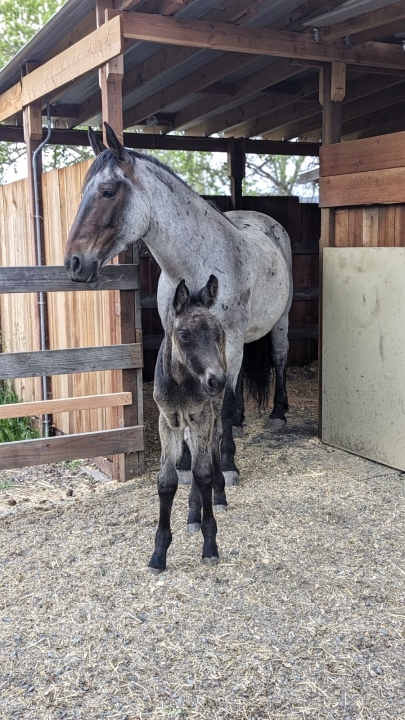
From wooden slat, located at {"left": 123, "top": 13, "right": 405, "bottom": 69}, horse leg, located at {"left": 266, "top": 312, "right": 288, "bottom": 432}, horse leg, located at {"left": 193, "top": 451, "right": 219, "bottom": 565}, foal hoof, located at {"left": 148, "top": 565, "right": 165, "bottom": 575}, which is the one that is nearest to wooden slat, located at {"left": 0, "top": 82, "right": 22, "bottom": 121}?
wooden slat, located at {"left": 123, "top": 13, "right": 405, "bottom": 69}

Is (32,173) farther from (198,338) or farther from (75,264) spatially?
(198,338)

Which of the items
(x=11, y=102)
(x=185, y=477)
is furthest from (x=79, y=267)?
(x=11, y=102)

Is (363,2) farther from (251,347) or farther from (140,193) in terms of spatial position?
(251,347)

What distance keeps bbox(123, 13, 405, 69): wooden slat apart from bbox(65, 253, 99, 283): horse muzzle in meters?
1.59

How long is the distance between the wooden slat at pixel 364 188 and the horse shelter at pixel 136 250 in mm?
13

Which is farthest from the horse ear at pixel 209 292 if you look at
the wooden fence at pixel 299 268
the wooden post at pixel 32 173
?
the wooden fence at pixel 299 268

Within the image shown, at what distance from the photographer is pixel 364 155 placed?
216 inches

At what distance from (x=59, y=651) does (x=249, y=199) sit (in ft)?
23.6

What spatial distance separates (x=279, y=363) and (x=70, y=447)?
2625 millimetres

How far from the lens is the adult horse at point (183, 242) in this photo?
4.24 metres

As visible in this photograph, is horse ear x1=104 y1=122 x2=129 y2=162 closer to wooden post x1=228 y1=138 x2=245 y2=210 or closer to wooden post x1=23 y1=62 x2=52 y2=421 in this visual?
wooden post x1=23 y1=62 x2=52 y2=421

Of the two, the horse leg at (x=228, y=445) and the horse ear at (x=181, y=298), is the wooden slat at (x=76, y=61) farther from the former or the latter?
the horse leg at (x=228, y=445)

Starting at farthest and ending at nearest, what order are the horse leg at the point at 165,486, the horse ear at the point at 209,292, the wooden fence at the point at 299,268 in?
the wooden fence at the point at 299,268 → the horse leg at the point at 165,486 → the horse ear at the point at 209,292

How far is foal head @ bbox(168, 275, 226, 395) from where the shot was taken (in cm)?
330
